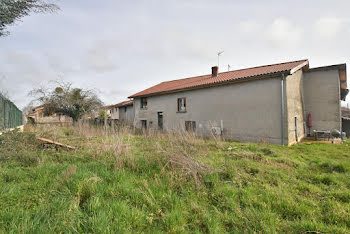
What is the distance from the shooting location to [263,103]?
10.5 m

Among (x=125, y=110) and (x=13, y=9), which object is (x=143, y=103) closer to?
(x=125, y=110)

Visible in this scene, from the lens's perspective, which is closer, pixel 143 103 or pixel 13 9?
pixel 13 9

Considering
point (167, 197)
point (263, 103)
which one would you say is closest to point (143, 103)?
point (263, 103)

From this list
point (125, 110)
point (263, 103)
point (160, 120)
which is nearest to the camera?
point (263, 103)

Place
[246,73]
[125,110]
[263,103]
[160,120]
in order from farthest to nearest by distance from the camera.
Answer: [125,110] → [160,120] → [246,73] → [263,103]

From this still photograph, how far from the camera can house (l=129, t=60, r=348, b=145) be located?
1006 cm

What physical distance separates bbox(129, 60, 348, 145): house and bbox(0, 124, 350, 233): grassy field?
523cm

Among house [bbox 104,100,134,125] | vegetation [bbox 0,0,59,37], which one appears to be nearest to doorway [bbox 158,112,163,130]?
house [bbox 104,100,134,125]

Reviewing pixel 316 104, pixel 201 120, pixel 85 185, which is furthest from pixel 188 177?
pixel 316 104

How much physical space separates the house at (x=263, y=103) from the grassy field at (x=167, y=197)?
17.1ft

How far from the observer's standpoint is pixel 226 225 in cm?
245

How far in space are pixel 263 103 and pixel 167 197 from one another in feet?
32.1

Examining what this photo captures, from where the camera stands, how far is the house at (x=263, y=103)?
10.1 metres

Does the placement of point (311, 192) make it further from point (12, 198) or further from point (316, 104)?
point (316, 104)
